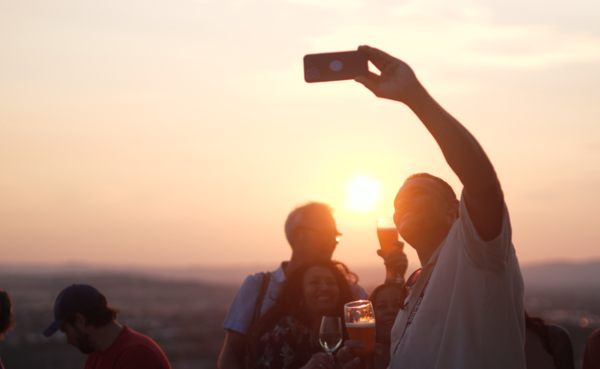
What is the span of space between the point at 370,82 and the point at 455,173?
0.51 metres

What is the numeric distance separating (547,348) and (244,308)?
2.45m

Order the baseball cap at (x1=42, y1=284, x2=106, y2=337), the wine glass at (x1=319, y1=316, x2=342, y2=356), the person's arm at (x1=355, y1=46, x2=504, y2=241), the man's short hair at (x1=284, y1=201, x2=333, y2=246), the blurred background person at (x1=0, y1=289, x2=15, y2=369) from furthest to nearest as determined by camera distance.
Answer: the blurred background person at (x1=0, y1=289, x2=15, y2=369)
the baseball cap at (x1=42, y1=284, x2=106, y2=337)
the man's short hair at (x1=284, y1=201, x2=333, y2=246)
the wine glass at (x1=319, y1=316, x2=342, y2=356)
the person's arm at (x1=355, y1=46, x2=504, y2=241)

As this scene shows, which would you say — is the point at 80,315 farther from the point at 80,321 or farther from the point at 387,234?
the point at 387,234

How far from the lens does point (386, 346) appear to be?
433 centimetres

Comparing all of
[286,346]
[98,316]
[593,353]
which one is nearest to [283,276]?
Result: [286,346]

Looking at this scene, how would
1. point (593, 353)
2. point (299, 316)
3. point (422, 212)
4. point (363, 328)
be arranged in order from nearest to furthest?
point (422, 212) < point (363, 328) < point (593, 353) < point (299, 316)

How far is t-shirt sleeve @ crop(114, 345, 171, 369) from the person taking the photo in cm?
480

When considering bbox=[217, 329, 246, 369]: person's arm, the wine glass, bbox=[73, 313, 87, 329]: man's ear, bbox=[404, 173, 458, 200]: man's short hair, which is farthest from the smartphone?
bbox=[73, 313, 87, 329]: man's ear

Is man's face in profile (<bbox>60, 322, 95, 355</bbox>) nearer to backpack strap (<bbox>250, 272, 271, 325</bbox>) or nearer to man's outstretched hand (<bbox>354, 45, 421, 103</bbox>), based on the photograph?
backpack strap (<bbox>250, 272, 271, 325</bbox>)

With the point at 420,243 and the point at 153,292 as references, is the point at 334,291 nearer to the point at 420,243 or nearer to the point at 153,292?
the point at 420,243

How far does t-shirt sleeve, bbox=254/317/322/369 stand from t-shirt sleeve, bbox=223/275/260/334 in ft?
A: 1.80

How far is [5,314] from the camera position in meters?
5.66

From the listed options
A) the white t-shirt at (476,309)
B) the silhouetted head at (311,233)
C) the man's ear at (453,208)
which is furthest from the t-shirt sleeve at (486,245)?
the silhouetted head at (311,233)

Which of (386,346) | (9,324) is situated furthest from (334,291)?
(9,324)
